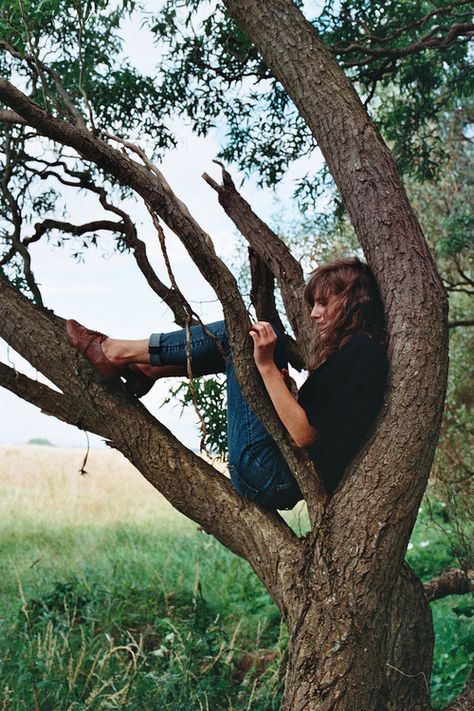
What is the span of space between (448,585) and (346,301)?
189 cm

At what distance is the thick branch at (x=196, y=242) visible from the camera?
2889 mm

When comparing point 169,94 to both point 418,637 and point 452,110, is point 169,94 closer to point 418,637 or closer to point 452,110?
point 418,637

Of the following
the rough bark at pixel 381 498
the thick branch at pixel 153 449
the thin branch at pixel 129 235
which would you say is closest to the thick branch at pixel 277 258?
the thin branch at pixel 129 235

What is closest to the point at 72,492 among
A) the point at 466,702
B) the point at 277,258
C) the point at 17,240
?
the point at 17,240

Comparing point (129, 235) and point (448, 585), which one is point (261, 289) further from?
point (448, 585)

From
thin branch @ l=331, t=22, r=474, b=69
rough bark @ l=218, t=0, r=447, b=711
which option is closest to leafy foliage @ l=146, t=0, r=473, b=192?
thin branch @ l=331, t=22, r=474, b=69

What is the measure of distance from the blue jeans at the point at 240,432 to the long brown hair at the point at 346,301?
1.06 ft

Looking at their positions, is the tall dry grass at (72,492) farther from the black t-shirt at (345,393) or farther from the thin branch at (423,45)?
the black t-shirt at (345,393)

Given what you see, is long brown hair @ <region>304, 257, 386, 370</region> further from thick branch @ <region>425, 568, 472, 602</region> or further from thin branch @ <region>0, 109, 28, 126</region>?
thick branch @ <region>425, 568, 472, 602</region>

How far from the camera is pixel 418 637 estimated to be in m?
3.67

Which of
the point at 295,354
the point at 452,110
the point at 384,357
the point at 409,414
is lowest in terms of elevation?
the point at 409,414

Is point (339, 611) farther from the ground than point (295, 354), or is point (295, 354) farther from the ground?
point (295, 354)

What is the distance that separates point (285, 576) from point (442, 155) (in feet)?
12.8

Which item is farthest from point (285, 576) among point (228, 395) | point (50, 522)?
point (50, 522)
